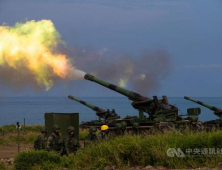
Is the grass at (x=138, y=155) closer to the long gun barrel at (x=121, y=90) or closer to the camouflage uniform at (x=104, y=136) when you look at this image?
the camouflage uniform at (x=104, y=136)

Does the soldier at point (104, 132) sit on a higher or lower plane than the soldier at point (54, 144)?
higher

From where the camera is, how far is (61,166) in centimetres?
1370

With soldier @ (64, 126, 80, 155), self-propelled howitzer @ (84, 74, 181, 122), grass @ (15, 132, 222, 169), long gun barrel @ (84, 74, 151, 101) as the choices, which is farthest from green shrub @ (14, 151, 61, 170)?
long gun barrel @ (84, 74, 151, 101)

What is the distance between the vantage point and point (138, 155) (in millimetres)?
13023

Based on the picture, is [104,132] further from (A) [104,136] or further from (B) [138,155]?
(B) [138,155]

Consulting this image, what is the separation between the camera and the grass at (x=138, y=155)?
1252 cm

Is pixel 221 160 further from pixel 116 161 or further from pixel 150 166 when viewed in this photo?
pixel 116 161

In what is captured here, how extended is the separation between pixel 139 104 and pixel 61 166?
32.7ft

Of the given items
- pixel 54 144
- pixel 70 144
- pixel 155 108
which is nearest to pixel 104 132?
pixel 155 108

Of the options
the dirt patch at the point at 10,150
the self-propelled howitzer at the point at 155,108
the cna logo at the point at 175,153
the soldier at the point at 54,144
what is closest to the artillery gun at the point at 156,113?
the self-propelled howitzer at the point at 155,108

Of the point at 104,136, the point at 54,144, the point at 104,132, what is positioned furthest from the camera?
the point at 104,132

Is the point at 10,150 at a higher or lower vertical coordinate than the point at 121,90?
lower

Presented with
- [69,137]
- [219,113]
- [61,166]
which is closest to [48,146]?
[69,137]

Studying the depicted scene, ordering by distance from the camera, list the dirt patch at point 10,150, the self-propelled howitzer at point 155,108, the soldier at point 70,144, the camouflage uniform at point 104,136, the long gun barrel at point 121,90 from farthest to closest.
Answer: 1. the long gun barrel at point 121,90
2. the self-propelled howitzer at point 155,108
3. the dirt patch at point 10,150
4. the camouflage uniform at point 104,136
5. the soldier at point 70,144
